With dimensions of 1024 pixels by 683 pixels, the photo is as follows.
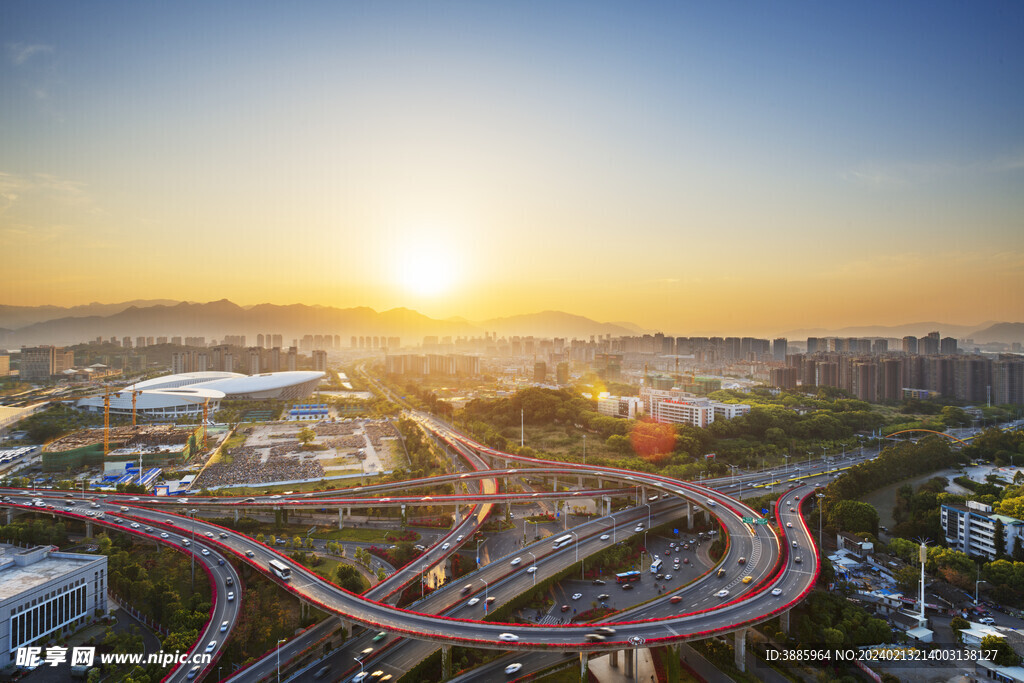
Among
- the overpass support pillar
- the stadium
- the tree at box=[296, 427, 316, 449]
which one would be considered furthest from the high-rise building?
the overpass support pillar

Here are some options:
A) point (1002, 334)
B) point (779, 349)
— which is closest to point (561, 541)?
point (779, 349)

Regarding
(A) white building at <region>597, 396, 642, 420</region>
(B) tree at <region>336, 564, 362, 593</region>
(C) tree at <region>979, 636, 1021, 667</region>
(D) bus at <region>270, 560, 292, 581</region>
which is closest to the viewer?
(C) tree at <region>979, 636, 1021, 667</region>

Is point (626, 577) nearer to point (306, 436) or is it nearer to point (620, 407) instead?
point (620, 407)

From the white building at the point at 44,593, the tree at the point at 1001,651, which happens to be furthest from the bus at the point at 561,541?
the white building at the point at 44,593

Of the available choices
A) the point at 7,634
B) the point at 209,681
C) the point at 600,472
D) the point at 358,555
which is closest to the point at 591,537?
the point at 600,472

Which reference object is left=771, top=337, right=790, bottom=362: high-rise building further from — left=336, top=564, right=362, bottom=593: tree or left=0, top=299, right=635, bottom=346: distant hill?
left=0, top=299, right=635, bottom=346: distant hill
